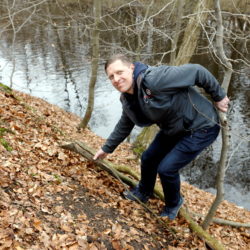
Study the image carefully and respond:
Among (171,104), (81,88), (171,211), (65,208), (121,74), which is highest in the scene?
(121,74)

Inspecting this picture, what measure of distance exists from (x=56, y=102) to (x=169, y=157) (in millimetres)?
13129

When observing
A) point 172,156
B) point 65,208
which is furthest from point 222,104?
point 65,208

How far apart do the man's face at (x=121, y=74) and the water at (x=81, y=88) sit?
818cm

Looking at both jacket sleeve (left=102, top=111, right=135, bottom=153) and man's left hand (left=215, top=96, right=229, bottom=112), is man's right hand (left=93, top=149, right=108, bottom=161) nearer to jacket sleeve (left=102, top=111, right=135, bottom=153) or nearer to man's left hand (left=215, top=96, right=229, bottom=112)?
jacket sleeve (left=102, top=111, right=135, bottom=153)

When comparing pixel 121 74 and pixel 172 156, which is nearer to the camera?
pixel 121 74

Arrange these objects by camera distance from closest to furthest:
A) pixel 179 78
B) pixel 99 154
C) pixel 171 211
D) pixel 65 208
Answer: pixel 179 78
pixel 65 208
pixel 171 211
pixel 99 154

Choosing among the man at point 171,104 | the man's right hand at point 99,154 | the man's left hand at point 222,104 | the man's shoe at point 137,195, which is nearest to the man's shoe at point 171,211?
the man's shoe at point 137,195

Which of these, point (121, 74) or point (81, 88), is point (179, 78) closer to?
point (121, 74)

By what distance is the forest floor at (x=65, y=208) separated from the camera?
3.35 metres

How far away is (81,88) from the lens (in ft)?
56.7

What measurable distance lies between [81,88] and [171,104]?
47.0 feet

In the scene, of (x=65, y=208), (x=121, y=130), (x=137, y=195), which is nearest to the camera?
(x=65, y=208)

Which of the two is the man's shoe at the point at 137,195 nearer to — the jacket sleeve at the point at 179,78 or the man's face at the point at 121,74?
the man's face at the point at 121,74

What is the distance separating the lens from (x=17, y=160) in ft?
14.6
